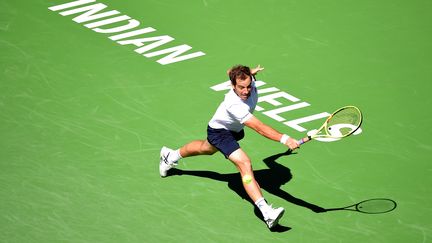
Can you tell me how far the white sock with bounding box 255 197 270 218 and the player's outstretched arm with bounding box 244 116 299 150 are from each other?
0.83 m

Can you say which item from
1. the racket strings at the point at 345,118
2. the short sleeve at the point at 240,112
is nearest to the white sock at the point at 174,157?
the short sleeve at the point at 240,112

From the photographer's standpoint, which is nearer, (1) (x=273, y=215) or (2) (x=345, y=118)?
(1) (x=273, y=215)

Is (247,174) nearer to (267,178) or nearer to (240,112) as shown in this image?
(240,112)

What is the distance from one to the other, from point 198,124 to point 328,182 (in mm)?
2387

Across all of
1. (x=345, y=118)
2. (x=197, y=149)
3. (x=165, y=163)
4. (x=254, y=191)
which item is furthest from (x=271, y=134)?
(x=165, y=163)

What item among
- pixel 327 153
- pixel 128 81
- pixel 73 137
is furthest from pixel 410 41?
pixel 73 137

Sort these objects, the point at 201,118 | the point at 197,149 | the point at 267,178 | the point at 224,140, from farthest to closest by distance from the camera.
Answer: the point at 201,118, the point at 267,178, the point at 197,149, the point at 224,140

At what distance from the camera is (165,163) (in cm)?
1158

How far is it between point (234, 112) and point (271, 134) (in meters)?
0.60

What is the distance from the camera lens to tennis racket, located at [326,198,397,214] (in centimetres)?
1092

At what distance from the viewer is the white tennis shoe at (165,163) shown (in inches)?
455

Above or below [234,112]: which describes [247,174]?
below

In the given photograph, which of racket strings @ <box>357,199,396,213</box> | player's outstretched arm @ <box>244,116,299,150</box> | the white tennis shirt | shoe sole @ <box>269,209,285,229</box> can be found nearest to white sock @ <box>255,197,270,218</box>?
shoe sole @ <box>269,209,285,229</box>

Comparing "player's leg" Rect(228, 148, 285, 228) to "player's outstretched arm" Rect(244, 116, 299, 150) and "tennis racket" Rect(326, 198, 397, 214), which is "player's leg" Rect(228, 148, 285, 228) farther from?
"tennis racket" Rect(326, 198, 397, 214)
